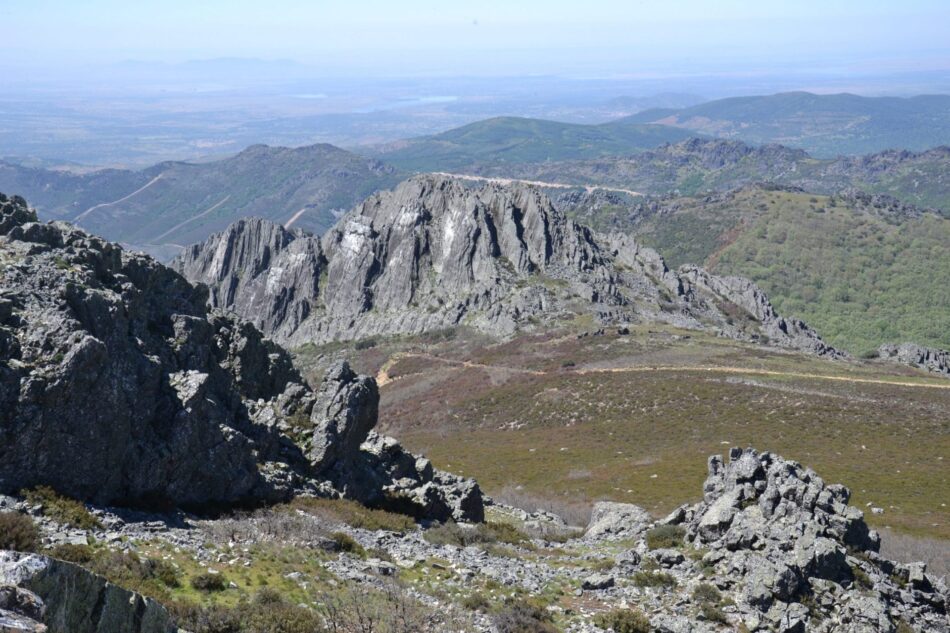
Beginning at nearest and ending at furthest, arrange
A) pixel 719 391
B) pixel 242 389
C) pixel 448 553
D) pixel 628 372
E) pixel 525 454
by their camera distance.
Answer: pixel 448 553 < pixel 242 389 < pixel 525 454 < pixel 719 391 < pixel 628 372

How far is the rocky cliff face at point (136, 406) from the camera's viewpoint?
23078 millimetres

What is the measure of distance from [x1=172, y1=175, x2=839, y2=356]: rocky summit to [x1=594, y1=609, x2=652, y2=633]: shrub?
90.7 m

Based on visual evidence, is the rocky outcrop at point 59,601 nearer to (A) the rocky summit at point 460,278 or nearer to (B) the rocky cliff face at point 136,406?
(B) the rocky cliff face at point 136,406

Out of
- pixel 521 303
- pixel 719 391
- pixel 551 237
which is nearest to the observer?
pixel 719 391

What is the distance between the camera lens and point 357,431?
3619cm

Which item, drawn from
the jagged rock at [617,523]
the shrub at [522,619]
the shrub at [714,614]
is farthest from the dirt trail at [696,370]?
the shrub at [522,619]

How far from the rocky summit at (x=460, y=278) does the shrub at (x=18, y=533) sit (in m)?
95.6

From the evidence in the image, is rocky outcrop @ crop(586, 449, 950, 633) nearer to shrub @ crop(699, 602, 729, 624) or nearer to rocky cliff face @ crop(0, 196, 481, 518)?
shrub @ crop(699, 602, 729, 624)

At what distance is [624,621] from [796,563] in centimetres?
604

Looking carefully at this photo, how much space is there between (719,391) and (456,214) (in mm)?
79109

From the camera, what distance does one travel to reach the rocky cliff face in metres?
23.1

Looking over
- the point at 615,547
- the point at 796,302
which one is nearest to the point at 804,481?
the point at 615,547

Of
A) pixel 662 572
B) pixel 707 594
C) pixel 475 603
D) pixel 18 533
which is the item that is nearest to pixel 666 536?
pixel 662 572

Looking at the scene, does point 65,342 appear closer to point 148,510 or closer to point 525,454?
point 148,510
